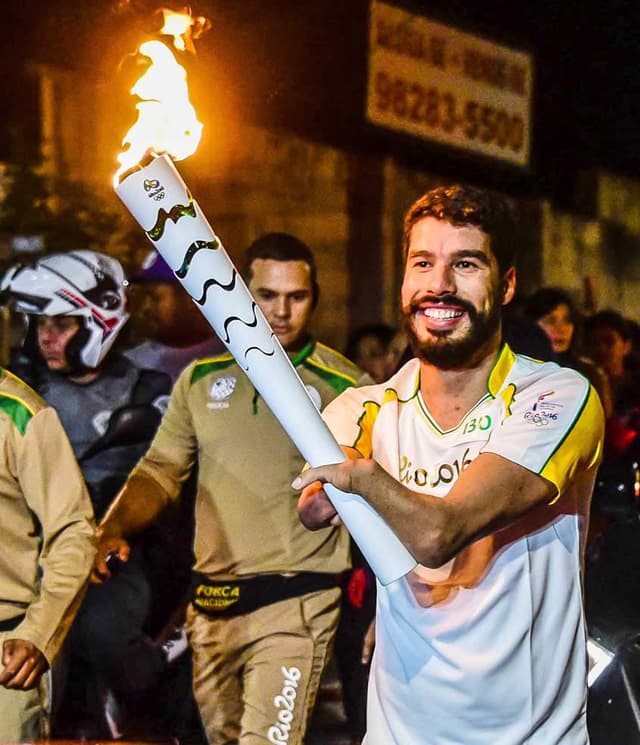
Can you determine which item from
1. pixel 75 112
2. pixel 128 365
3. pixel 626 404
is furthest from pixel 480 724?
pixel 75 112

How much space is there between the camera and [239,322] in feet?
9.86

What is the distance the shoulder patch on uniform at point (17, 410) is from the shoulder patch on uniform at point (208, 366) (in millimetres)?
902

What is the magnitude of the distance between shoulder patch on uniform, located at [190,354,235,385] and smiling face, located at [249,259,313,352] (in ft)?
0.77

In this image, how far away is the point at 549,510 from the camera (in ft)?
11.0

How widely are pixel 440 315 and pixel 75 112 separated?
5.74m

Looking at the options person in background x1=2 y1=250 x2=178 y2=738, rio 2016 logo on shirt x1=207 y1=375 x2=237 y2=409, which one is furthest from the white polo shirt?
person in background x1=2 y1=250 x2=178 y2=738

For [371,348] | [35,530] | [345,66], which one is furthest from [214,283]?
[345,66]

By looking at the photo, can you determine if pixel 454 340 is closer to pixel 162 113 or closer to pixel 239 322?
pixel 239 322

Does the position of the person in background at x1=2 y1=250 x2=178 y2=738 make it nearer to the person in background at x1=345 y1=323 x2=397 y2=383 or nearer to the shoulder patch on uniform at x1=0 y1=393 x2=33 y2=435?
the shoulder patch on uniform at x1=0 y1=393 x2=33 y2=435

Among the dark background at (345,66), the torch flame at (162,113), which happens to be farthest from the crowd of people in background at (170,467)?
the dark background at (345,66)

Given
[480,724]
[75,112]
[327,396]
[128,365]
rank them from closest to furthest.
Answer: [480,724], [327,396], [128,365], [75,112]

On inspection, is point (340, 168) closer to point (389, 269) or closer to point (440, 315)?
point (389, 269)

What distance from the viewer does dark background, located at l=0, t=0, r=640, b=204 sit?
7961 mm

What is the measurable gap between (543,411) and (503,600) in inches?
16.9
